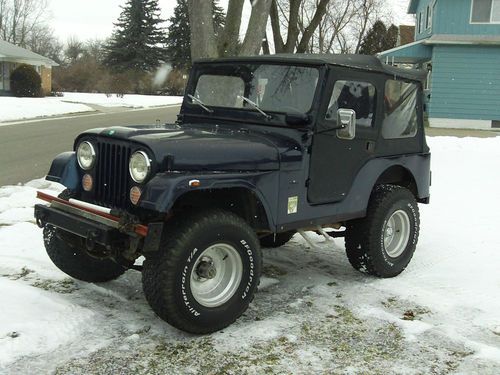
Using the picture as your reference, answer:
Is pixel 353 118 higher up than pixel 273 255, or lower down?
higher up

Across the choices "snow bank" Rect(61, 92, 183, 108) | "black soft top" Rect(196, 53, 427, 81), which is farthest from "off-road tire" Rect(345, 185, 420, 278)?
"snow bank" Rect(61, 92, 183, 108)

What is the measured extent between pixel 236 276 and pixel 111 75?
5784 cm

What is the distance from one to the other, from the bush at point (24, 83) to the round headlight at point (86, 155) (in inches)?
1377

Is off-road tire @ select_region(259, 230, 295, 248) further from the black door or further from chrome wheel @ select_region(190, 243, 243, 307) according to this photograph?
chrome wheel @ select_region(190, 243, 243, 307)

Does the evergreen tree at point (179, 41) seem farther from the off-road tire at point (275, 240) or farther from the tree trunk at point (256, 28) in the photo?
the off-road tire at point (275, 240)

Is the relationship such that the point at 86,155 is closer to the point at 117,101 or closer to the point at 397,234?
the point at 397,234

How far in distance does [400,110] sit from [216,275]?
7.93ft

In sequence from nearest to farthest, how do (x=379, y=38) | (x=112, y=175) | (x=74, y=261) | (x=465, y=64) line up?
(x=112, y=175), (x=74, y=261), (x=465, y=64), (x=379, y=38)

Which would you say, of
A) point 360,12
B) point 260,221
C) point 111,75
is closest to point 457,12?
point 260,221

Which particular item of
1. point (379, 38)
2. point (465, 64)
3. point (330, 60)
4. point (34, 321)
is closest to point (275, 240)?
point (330, 60)

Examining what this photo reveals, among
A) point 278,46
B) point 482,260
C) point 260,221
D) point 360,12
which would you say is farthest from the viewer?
point 360,12

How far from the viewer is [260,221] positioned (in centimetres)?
396

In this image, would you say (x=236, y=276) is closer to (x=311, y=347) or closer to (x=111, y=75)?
(x=311, y=347)

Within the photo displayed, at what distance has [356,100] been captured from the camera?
14.9ft
